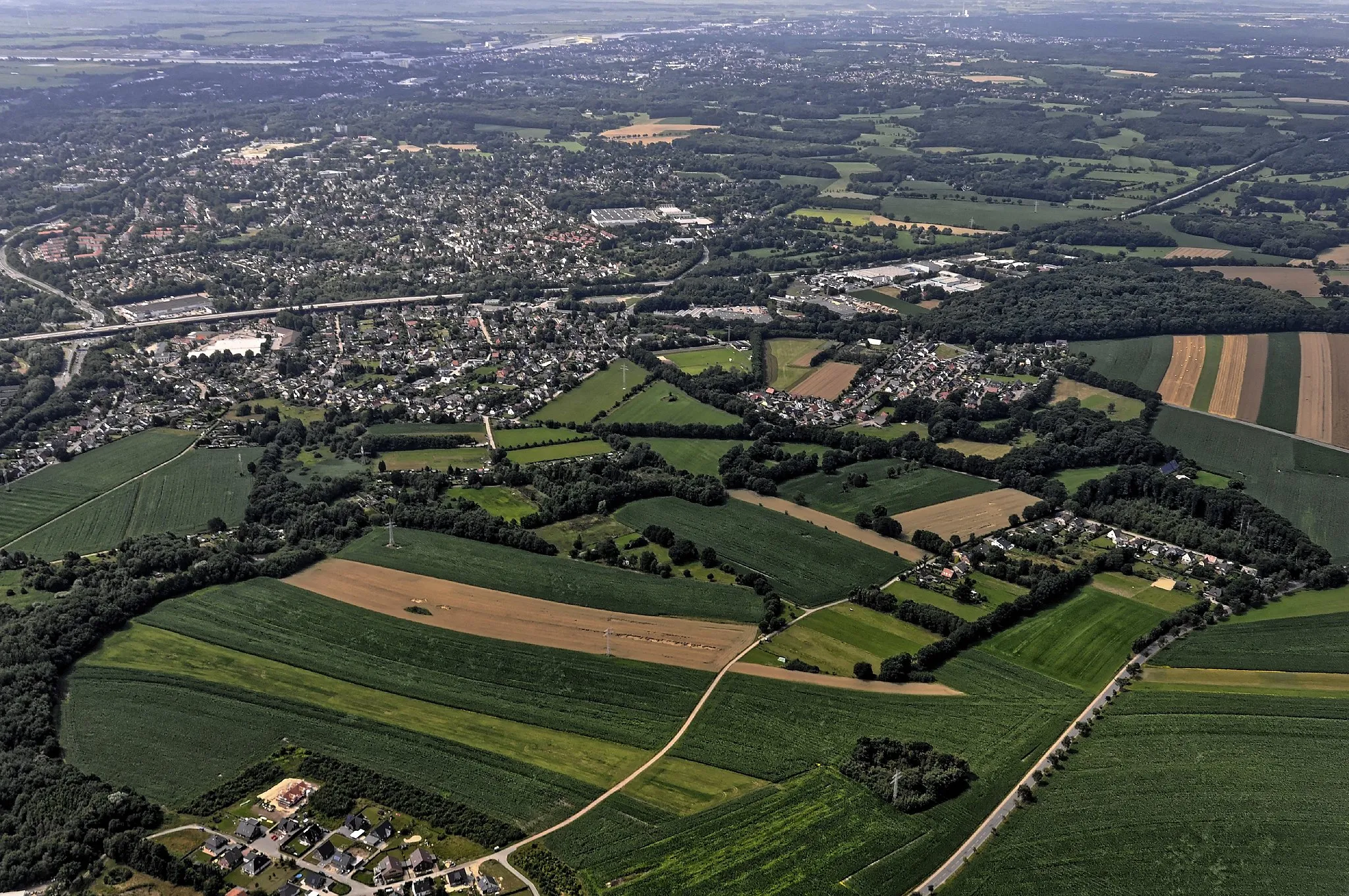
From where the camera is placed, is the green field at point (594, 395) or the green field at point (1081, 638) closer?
the green field at point (1081, 638)

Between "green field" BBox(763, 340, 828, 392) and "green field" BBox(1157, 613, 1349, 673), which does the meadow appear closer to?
"green field" BBox(1157, 613, 1349, 673)

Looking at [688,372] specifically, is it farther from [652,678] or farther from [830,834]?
[830,834]

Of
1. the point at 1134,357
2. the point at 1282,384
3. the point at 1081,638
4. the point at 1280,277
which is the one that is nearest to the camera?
the point at 1081,638

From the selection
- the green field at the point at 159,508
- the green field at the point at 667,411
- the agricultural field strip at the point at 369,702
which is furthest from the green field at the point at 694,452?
the agricultural field strip at the point at 369,702

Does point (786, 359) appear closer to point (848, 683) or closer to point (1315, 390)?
point (1315, 390)

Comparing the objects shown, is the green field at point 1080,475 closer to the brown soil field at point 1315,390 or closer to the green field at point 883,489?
the green field at point 883,489

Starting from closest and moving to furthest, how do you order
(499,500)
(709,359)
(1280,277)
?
1. (499,500)
2. (709,359)
3. (1280,277)

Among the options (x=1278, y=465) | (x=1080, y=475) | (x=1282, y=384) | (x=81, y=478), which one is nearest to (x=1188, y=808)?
(x=1080, y=475)
